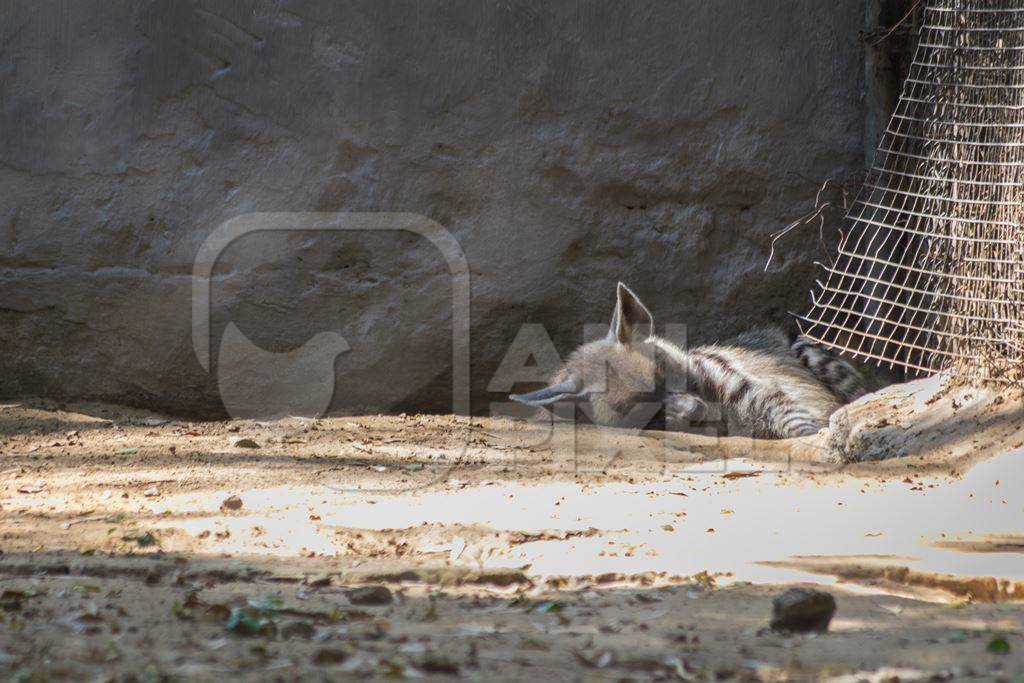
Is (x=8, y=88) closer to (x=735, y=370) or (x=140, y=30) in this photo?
(x=140, y=30)

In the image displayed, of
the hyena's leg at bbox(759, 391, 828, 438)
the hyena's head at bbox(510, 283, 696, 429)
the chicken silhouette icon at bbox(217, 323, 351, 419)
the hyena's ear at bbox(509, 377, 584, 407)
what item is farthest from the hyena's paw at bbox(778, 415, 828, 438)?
the chicken silhouette icon at bbox(217, 323, 351, 419)

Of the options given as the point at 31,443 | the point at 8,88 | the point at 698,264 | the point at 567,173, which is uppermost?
the point at 8,88

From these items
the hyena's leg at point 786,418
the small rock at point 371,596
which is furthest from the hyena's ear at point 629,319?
the small rock at point 371,596

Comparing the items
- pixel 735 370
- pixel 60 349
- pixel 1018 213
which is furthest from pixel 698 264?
pixel 60 349

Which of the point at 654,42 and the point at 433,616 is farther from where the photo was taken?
the point at 654,42

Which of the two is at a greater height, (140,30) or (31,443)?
(140,30)

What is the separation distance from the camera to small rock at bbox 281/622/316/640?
2.75 meters

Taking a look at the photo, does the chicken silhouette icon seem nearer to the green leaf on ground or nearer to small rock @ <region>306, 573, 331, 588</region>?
small rock @ <region>306, 573, 331, 588</region>

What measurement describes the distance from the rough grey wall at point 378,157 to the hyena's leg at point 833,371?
42 centimetres

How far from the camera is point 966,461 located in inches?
176

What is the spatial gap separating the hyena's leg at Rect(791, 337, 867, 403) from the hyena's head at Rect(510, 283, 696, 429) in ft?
2.75

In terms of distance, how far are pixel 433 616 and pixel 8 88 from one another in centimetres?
451

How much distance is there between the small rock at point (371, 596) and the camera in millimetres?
3055
